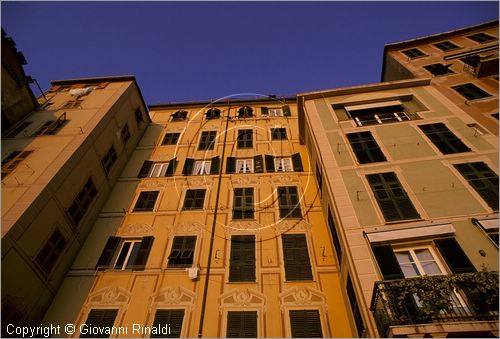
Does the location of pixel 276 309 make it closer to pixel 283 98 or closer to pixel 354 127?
pixel 354 127

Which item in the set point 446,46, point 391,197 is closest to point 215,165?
point 391,197

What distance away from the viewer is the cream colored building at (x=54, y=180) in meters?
11.4

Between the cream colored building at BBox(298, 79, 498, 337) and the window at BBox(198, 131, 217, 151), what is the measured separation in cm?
767

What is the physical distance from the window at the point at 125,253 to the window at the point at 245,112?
44.6 ft

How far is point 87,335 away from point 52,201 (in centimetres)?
582

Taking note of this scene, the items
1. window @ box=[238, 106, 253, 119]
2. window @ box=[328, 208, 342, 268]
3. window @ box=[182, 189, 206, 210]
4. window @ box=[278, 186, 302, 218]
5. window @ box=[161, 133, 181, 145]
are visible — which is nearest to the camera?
window @ box=[328, 208, 342, 268]

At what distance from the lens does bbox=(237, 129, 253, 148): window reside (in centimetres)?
2142

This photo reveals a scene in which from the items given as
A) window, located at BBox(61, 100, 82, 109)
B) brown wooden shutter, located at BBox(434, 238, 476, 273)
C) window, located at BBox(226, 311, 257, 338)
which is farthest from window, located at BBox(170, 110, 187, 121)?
brown wooden shutter, located at BBox(434, 238, 476, 273)

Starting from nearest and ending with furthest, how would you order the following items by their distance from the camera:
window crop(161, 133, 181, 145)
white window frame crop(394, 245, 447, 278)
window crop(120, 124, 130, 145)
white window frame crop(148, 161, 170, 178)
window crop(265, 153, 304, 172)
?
white window frame crop(394, 245, 447, 278), window crop(265, 153, 304, 172), white window frame crop(148, 161, 170, 178), window crop(120, 124, 130, 145), window crop(161, 133, 181, 145)

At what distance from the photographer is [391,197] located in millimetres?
11969

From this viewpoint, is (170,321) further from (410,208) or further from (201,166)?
(201,166)

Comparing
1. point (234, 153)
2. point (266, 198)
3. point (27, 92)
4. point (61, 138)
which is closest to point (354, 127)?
point (266, 198)

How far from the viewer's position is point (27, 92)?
1898 centimetres

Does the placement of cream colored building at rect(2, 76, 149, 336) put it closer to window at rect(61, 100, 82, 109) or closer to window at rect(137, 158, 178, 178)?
window at rect(61, 100, 82, 109)
